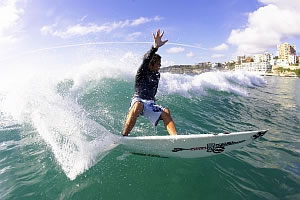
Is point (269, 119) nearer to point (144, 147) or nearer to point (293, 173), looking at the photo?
point (293, 173)

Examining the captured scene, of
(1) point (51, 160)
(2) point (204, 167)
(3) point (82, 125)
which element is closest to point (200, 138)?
(2) point (204, 167)

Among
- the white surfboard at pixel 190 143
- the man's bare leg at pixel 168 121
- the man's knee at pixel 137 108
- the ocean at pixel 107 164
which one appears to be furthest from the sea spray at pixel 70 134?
the man's bare leg at pixel 168 121

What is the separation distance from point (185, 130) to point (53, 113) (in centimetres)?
423

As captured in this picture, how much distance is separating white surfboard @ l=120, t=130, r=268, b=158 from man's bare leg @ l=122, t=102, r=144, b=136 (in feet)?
1.06

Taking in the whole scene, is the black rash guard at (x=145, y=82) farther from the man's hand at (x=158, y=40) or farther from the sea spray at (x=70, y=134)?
the sea spray at (x=70, y=134)

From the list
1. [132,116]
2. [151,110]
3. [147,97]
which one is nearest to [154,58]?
[147,97]

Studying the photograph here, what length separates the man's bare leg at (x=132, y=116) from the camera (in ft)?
18.2

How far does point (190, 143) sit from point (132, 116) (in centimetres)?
149

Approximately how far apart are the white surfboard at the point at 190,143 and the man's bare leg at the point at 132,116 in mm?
324

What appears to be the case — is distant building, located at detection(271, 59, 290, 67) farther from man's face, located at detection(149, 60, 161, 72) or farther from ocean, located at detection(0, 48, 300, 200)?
man's face, located at detection(149, 60, 161, 72)

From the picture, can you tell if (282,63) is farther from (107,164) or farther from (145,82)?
(107,164)

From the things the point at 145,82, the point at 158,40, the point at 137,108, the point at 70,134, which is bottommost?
the point at 70,134

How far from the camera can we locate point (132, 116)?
559cm

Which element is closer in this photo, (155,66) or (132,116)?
Result: (132,116)
